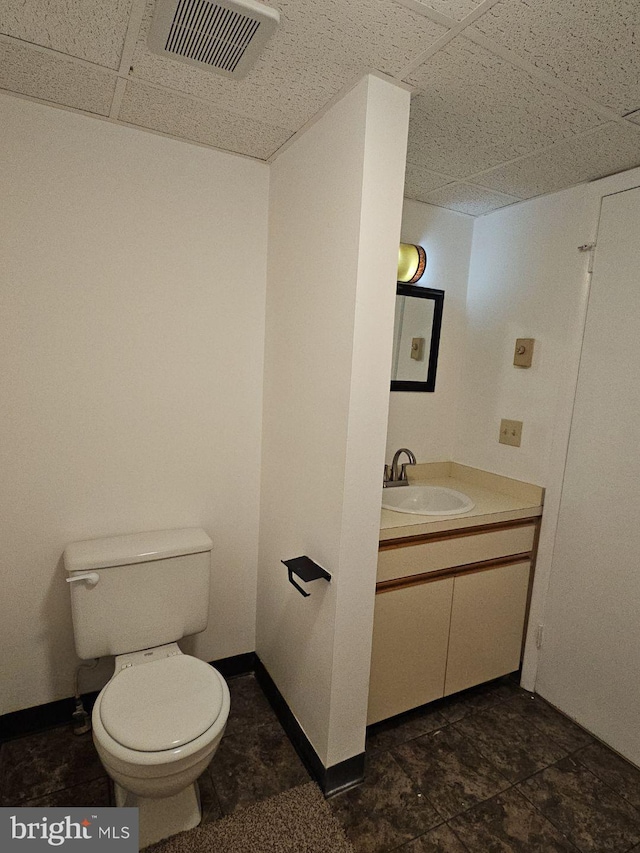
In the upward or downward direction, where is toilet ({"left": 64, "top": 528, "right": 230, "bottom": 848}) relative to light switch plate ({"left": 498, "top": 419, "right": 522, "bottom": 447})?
downward

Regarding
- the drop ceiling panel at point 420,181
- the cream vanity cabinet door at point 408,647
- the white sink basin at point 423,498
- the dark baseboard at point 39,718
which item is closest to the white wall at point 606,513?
the white sink basin at point 423,498

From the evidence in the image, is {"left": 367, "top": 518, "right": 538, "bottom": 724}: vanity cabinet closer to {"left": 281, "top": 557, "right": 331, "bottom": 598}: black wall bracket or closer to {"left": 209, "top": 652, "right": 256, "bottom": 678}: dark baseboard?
Result: {"left": 281, "top": 557, "right": 331, "bottom": 598}: black wall bracket

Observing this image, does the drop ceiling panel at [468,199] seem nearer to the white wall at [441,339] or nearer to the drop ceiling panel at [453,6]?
the white wall at [441,339]

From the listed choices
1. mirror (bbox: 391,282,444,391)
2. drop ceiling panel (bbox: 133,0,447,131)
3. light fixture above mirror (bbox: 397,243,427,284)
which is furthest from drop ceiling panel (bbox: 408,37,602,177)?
mirror (bbox: 391,282,444,391)

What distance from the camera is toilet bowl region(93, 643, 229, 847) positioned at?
50.3 inches

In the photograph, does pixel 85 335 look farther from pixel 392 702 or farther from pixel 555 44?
pixel 392 702

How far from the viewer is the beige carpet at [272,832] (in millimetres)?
1409

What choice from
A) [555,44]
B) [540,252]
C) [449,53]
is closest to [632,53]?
[555,44]

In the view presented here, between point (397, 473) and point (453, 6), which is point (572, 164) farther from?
point (397, 473)

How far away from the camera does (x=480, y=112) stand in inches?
57.4

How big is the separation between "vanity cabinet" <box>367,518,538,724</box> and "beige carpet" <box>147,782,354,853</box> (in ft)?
1.28

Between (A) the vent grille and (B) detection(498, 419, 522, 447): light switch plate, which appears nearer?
(A) the vent grille

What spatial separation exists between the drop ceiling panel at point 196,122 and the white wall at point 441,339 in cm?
81

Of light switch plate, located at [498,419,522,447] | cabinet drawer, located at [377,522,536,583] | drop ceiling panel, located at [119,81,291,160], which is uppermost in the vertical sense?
drop ceiling panel, located at [119,81,291,160]
